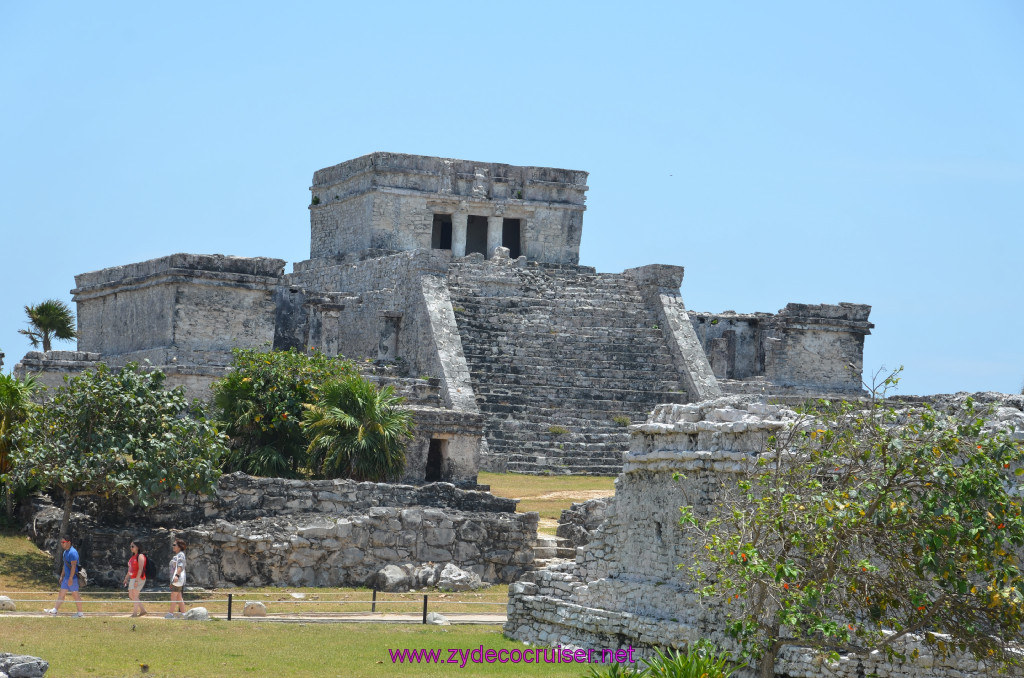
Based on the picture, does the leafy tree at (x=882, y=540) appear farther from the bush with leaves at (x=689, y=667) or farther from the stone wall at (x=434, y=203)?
the stone wall at (x=434, y=203)

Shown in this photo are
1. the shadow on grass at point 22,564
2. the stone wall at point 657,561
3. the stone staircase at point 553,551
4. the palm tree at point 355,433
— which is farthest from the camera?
the palm tree at point 355,433

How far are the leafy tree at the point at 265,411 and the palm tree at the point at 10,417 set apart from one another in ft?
8.17

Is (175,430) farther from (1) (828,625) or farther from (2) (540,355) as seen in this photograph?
(2) (540,355)

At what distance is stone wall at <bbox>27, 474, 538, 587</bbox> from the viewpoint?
51.3 ft

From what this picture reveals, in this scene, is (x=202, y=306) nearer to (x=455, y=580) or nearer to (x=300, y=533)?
(x=300, y=533)

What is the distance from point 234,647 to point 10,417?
5.88 meters

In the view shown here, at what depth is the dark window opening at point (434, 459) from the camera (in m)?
20.2

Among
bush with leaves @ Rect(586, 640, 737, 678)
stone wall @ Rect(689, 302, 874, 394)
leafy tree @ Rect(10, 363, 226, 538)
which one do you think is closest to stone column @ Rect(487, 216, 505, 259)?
stone wall @ Rect(689, 302, 874, 394)

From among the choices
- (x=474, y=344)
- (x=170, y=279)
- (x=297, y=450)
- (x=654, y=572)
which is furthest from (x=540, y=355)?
(x=654, y=572)

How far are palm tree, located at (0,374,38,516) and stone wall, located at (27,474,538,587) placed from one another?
526 millimetres

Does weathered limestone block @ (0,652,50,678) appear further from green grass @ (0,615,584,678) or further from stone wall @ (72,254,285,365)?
stone wall @ (72,254,285,365)

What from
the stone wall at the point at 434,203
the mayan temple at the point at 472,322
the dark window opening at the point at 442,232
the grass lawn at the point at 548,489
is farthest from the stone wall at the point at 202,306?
the dark window opening at the point at 442,232

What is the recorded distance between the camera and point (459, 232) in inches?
A: 1350

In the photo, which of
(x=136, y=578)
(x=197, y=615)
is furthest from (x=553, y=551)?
(x=136, y=578)
